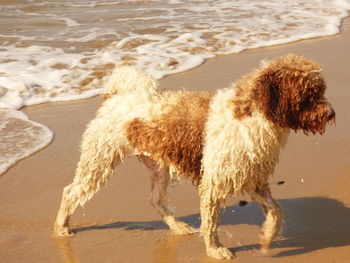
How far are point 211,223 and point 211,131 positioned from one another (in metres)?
0.74

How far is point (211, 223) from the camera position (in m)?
4.99

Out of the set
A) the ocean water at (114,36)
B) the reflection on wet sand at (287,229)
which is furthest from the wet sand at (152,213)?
the ocean water at (114,36)

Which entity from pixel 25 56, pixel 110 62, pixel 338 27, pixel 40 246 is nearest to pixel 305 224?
pixel 40 246

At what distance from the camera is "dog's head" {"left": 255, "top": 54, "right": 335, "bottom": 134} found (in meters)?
4.49

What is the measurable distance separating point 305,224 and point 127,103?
1890mm

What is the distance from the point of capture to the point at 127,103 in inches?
205

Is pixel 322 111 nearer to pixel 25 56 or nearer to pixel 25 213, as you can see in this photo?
pixel 25 213

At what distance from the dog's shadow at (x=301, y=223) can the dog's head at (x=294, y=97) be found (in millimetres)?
1162

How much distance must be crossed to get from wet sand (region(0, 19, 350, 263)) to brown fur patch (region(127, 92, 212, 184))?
762 mm

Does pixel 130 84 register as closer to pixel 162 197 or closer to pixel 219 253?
pixel 162 197

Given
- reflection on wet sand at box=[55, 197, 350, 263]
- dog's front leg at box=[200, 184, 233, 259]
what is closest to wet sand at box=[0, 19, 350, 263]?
reflection on wet sand at box=[55, 197, 350, 263]

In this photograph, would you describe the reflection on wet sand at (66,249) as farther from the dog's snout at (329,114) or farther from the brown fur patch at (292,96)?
the dog's snout at (329,114)

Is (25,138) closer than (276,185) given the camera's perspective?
No

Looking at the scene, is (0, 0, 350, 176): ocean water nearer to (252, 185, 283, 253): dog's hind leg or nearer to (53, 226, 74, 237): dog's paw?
(53, 226, 74, 237): dog's paw
